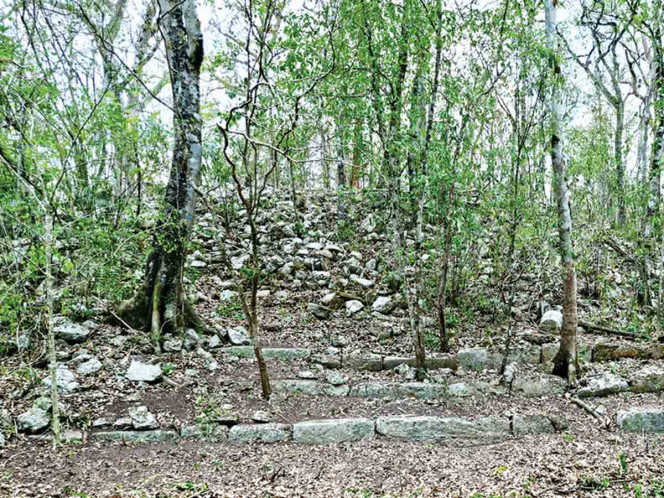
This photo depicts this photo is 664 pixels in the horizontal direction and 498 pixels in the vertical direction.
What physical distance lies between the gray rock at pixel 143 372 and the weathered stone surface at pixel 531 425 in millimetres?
3325

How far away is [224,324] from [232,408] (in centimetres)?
203

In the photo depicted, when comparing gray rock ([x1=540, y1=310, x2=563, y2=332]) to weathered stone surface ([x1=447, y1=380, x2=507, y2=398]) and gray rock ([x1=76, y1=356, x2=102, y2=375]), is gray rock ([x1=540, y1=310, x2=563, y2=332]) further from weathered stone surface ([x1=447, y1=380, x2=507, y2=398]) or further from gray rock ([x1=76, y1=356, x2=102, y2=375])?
gray rock ([x1=76, y1=356, x2=102, y2=375])

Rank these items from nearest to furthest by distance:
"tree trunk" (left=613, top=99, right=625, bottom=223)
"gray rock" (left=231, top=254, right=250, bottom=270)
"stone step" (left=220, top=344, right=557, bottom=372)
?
"stone step" (left=220, top=344, right=557, bottom=372) → "tree trunk" (left=613, top=99, right=625, bottom=223) → "gray rock" (left=231, top=254, right=250, bottom=270)

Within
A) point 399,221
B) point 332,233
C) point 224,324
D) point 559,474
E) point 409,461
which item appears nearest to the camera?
point 559,474

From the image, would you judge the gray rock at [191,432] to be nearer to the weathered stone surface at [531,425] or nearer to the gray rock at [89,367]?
the gray rock at [89,367]

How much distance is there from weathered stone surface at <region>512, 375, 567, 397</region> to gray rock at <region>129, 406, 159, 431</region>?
137 inches

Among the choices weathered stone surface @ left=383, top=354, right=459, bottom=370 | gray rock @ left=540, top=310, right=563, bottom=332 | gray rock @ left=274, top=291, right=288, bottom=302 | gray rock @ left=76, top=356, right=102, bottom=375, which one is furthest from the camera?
gray rock @ left=274, top=291, right=288, bottom=302

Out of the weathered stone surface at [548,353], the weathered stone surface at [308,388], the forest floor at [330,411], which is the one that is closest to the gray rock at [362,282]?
the forest floor at [330,411]

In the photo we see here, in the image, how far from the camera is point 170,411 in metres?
3.89

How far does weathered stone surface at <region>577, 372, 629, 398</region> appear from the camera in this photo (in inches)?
172

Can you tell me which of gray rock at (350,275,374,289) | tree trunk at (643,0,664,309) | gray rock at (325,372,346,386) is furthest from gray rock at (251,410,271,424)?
tree trunk at (643,0,664,309)

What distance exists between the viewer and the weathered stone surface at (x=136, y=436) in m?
3.48

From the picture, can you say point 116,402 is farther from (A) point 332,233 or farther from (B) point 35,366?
(A) point 332,233

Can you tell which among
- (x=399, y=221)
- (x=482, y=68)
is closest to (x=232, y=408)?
(x=399, y=221)
